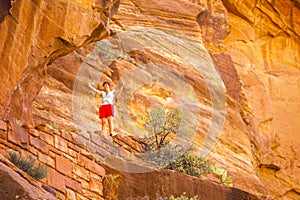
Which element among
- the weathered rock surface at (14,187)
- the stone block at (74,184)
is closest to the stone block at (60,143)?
the stone block at (74,184)

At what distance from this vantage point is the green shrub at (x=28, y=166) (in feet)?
38.5

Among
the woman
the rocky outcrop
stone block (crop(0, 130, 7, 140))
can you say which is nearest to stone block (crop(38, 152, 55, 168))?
the rocky outcrop

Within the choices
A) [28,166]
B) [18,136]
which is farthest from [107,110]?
[28,166]

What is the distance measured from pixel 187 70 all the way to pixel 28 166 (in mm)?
8883

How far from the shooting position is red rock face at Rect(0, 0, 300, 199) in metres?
13.5

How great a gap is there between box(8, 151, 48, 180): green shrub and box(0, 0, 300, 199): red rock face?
1.48ft

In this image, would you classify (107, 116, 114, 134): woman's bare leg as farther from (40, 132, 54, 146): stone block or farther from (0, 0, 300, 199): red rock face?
(40, 132, 54, 146): stone block

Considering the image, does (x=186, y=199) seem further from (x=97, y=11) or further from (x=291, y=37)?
(x=291, y=37)

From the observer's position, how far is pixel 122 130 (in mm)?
17188

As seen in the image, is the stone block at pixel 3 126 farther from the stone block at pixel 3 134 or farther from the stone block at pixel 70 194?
the stone block at pixel 70 194

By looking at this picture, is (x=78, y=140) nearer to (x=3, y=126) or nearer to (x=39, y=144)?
(x=39, y=144)

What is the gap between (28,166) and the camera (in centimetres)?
1184

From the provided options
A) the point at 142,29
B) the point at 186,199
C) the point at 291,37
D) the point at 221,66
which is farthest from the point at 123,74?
the point at 291,37

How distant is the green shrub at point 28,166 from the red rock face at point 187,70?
1.48 feet
